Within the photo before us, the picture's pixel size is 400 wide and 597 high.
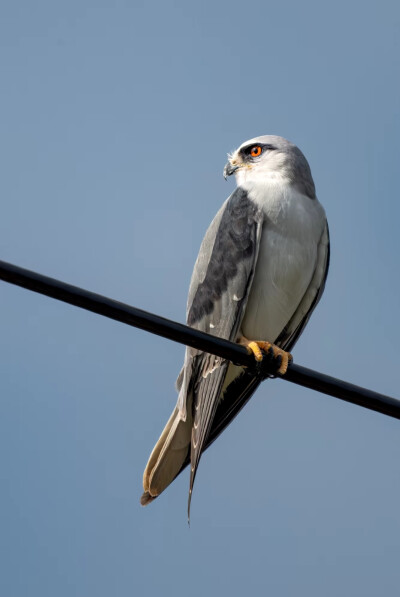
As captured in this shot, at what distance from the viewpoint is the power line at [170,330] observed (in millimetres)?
2807

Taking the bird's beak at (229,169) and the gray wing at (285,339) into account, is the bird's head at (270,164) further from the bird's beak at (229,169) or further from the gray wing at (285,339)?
the gray wing at (285,339)

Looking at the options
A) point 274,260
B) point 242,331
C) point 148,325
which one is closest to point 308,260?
point 274,260

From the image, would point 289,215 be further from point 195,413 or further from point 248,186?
point 195,413

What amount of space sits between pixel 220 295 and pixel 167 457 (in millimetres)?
902

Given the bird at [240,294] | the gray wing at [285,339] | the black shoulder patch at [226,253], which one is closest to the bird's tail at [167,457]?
the bird at [240,294]

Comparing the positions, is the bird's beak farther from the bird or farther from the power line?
the power line

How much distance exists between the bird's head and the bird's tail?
4.99 feet

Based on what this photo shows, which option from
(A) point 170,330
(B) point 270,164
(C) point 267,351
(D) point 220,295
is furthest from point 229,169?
(A) point 170,330

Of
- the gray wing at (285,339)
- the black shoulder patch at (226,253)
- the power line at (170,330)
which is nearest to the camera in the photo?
the power line at (170,330)

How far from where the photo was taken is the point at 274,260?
16.2ft

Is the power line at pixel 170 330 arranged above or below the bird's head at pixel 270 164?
below

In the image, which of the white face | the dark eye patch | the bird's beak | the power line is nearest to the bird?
the white face

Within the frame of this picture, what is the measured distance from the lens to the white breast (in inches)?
195

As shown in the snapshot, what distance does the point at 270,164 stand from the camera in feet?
18.4
